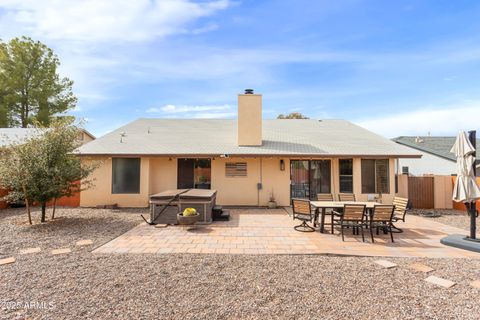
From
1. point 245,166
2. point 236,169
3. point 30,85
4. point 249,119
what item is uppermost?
point 30,85

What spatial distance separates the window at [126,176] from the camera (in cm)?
1138

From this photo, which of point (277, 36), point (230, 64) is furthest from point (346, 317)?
point (230, 64)

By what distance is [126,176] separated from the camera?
1140cm

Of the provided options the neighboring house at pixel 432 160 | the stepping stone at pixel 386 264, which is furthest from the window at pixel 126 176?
the neighboring house at pixel 432 160

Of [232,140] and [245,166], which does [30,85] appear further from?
[245,166]

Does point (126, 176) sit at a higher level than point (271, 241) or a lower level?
higher

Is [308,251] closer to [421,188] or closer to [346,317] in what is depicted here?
[346,317]

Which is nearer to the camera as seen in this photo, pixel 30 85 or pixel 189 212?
pixel 189 212

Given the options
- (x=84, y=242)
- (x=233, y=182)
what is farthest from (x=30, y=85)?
(x=84, y=242)

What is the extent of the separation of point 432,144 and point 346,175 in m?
14.1

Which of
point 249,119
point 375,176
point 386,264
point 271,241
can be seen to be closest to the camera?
point 386,264

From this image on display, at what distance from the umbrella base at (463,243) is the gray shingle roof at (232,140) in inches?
203

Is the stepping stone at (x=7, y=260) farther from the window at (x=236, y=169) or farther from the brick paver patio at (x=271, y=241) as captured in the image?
the window at (x=236, y=169)

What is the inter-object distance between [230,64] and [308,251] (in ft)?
30.8
